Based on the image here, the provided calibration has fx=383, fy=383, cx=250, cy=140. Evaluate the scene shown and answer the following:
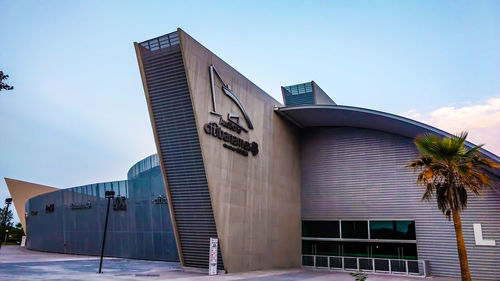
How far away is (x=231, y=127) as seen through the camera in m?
21.8

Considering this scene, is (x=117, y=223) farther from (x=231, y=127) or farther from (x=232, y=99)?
(x=232, y=99)

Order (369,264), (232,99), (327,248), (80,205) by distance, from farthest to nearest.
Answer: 1. (80,205)
2. (327,248)
3. (369,264)
4. (232,99)

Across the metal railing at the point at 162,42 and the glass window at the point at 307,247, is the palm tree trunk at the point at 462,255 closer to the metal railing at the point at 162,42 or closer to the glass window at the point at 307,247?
the metal railing at the point at 162,42

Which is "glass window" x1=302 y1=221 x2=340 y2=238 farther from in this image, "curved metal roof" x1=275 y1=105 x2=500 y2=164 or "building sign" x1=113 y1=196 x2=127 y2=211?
"building sign" x1=113 y1=196 x2=127 y2=211

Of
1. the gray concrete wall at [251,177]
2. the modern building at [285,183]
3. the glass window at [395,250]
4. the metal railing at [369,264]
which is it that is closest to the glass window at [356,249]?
the modern building at [285,183]

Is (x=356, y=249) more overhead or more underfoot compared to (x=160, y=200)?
more underfoot

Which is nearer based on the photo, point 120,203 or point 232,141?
point 232,141

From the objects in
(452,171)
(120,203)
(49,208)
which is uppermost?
(452,171)

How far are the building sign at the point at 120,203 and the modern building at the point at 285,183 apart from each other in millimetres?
617

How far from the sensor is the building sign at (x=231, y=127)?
66.5ft

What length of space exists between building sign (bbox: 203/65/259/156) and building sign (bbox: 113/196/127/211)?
1616 centimetres

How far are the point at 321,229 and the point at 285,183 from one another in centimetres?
477

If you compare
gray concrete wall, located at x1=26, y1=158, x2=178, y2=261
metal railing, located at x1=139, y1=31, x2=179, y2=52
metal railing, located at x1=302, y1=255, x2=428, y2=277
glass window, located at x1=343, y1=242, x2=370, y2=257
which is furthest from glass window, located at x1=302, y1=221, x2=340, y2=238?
metal railing, located at x1=139, y1=31, x2=179, y2=52

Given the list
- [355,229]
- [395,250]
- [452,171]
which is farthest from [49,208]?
[452,171]
